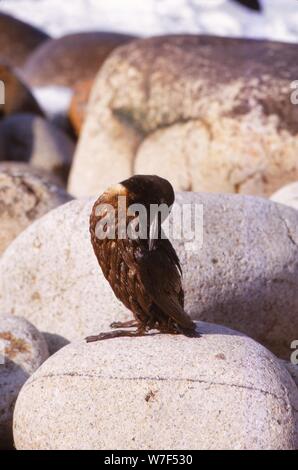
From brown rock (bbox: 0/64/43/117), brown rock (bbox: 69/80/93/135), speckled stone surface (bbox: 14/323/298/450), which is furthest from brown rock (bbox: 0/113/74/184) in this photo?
speckled stone surface (bbox: 14/323/298/450)

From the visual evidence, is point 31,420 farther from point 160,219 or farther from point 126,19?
point 126,19

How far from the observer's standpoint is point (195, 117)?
322 inches

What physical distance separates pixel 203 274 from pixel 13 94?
24.5 feet

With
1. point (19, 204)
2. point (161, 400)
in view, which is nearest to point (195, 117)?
point (19, 204)

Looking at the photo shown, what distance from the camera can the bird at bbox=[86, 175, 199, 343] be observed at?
405 cm

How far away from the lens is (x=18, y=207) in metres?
6.37

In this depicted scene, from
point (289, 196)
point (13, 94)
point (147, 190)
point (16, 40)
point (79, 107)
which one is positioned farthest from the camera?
point (16, 40)

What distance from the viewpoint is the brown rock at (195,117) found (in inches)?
309

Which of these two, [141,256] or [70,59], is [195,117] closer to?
[141,256]

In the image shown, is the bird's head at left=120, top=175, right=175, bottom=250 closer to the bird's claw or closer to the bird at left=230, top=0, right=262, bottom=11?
the bird's claw

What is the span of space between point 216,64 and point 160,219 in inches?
174

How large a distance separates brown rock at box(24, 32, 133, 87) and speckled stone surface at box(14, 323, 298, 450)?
10.3 metres

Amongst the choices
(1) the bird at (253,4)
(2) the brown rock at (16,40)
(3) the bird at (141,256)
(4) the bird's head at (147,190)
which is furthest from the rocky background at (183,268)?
(1) the bird at (253,4)

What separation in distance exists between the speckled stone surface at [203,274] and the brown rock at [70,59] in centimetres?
882
